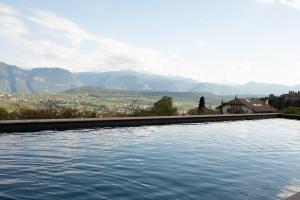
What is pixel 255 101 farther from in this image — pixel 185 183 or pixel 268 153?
pixel 185 183

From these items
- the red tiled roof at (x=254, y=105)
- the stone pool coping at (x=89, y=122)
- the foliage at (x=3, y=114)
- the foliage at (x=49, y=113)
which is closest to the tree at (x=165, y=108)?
the stone pool coping at (x=89, y=122)

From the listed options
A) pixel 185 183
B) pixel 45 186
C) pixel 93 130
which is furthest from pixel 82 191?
pixel 93 130

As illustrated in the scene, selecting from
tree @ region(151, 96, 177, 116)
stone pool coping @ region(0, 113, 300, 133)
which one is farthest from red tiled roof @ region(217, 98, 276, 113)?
tree @ region(151, 96, 177, 116)

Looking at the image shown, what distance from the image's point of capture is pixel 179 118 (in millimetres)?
24000

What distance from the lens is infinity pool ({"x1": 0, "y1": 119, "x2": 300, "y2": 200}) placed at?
7496mm

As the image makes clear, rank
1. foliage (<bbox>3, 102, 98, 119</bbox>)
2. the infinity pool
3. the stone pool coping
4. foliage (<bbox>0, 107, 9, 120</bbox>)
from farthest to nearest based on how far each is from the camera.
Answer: foliage (<bbox>3, 102, 98, 119</bbox>) → foliage (<bbox>0, 107, 9, 120</bbox>) → the stone pool coping → the infinity pool

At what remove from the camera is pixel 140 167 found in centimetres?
988

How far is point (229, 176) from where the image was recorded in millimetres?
9484

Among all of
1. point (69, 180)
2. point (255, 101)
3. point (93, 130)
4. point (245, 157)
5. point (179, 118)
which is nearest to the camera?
point (69, 180)

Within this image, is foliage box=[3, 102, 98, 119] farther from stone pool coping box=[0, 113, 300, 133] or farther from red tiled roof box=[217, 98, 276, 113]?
red tiled roof box=[217, 98, 276, 113]

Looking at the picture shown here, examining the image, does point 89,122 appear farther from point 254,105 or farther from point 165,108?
point 254,105

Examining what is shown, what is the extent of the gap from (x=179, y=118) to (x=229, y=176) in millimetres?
14536

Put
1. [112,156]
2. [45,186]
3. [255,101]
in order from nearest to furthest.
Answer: [45,186], [112,156], [255,101]

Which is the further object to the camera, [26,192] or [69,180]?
[69,180]
